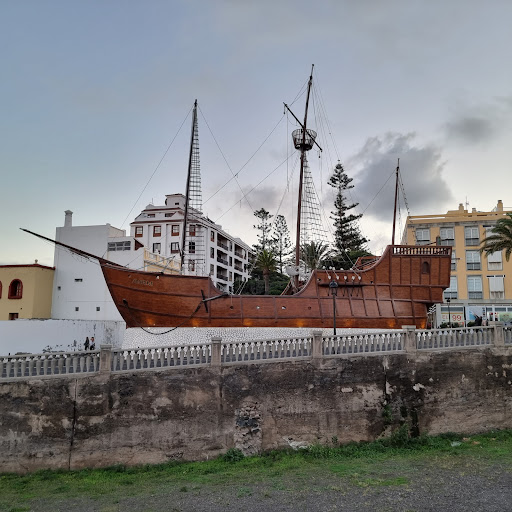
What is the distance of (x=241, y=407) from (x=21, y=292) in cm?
2141

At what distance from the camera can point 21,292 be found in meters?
28.4

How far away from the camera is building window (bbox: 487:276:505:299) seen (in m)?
32.4

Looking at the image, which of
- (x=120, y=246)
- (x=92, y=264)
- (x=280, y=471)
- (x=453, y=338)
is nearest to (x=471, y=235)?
(x=453, y=338)

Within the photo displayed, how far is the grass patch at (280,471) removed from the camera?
10.9 meters

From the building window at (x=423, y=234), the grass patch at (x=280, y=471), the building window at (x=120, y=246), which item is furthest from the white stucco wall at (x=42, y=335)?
the building window at (x=423, y=234)

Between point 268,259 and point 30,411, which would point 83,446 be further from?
point 268,259

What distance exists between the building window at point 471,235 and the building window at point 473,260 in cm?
80

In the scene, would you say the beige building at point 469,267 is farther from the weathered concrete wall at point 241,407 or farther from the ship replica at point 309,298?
the weathered concrete wall at point 241,407

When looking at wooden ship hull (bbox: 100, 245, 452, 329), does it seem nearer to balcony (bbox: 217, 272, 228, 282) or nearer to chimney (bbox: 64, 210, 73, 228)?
chimney (bbox: 64, 210, 73, 228)

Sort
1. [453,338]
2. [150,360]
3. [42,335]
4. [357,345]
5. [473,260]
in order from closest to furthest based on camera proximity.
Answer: [150,360] < [357,345] < [453,338] < [42,335] < [473,260]

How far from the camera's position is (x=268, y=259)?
36219mm

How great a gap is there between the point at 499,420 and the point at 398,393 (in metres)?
3.96

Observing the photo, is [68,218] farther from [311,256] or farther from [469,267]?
[469,267]

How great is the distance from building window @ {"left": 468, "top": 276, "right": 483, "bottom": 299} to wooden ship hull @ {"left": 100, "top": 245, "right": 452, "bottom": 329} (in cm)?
1365
